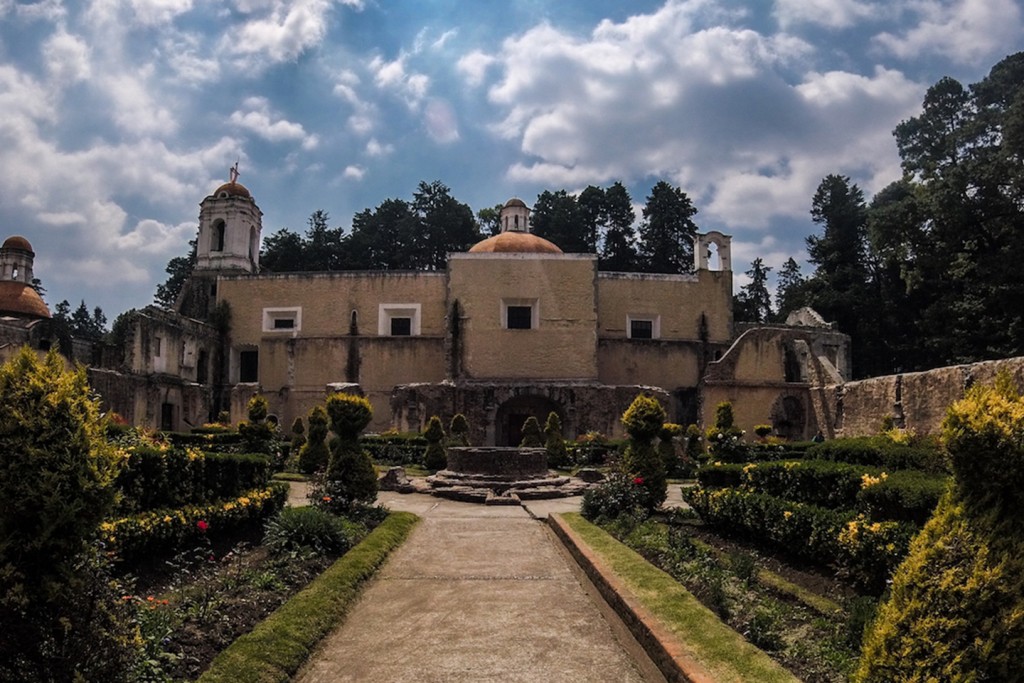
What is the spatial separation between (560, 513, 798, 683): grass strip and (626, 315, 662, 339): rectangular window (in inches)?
972

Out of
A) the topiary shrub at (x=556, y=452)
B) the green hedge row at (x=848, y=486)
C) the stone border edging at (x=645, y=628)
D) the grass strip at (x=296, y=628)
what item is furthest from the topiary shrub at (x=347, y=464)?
the topiary shrub at (x=556, y=452)

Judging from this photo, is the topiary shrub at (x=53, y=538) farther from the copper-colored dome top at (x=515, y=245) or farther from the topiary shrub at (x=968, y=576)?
the copper-colored dome top at (x=515, y=245)

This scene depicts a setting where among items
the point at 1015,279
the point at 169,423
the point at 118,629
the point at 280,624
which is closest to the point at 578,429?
the point at 169,423

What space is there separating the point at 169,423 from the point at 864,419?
23.1m

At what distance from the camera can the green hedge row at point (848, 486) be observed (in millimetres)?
5387

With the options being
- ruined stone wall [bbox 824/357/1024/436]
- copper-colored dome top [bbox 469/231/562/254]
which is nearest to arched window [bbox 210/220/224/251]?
copper-colored dome top [bbox 469/231/562/254]

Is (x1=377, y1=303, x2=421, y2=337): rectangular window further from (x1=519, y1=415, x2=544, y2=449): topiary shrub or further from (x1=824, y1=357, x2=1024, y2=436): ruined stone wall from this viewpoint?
(x1=824, y1=357, x2=1024, y2=436): ruined stone wall

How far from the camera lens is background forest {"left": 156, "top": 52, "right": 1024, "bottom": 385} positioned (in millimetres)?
29297

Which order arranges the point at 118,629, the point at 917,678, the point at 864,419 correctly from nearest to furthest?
the point at 917,678 < the point at 118,629 < the point at 864,419

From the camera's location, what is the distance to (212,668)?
13.2 ft

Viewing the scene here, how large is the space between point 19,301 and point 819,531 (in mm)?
31630

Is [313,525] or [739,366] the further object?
[739,366]

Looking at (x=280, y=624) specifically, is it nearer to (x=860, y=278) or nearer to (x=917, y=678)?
(x=917, y=678)

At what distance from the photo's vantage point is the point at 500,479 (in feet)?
50.1
